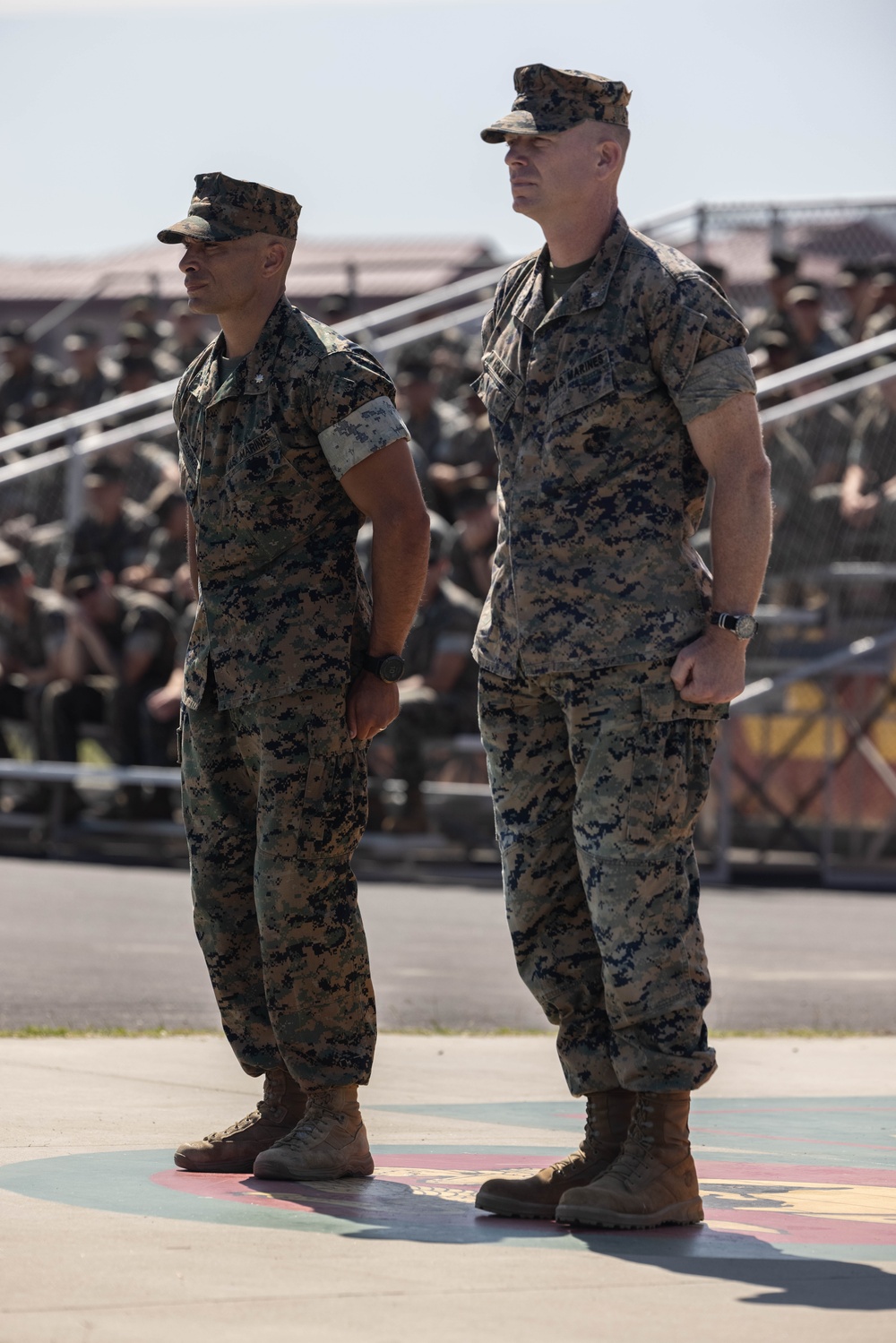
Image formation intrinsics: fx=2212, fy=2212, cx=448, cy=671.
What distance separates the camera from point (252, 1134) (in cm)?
459

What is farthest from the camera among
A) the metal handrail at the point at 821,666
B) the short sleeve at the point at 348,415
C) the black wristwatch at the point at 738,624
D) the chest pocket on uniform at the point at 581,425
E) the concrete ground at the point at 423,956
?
the metal handrail at the point at 821,666

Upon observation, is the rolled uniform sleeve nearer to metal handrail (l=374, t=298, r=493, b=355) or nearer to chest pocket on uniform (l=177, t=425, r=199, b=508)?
chest pocket on uniform (l=177, t=425, r=199, b=508)

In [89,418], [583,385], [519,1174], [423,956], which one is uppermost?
[89,418]

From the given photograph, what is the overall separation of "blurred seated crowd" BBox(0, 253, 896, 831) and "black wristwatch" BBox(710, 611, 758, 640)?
7989 millimetres

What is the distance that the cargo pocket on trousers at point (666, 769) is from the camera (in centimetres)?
403

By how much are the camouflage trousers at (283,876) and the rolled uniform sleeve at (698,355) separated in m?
0.96

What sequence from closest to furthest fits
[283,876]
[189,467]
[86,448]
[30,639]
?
[283,876]
[189,467]
[30,639]
[86,448]

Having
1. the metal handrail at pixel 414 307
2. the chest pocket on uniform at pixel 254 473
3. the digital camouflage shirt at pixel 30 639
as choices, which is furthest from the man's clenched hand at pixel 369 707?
the metal handrail at pixel 414 307

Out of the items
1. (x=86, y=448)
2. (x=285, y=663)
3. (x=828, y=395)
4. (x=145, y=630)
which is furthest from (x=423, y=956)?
(x=86, y=448)

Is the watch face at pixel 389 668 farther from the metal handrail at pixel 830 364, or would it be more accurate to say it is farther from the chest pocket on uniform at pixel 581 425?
the metal handrail at pixel 830 364

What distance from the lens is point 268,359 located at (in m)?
4.54

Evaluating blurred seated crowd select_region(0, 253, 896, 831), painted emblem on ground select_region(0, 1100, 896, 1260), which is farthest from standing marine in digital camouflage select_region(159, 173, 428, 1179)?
blurred seated crowd select_region(0, 253, 896, 831)

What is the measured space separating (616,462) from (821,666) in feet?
29.2

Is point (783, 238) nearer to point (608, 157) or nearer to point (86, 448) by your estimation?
point (86, 448)
